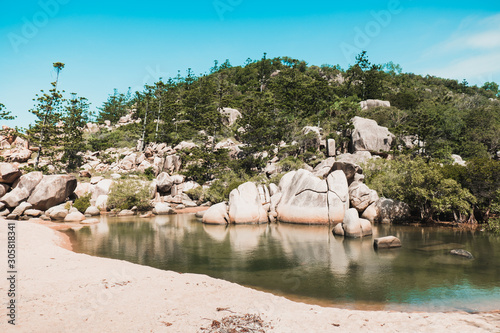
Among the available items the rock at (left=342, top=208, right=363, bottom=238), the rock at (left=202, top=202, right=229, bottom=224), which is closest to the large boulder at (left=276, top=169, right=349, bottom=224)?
the rock at (left=342, top=208, right=363, bottom=238)

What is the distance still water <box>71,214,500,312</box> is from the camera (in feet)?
35.4

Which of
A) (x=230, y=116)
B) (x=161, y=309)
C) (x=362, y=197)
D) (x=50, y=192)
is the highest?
(x=230, y=116)

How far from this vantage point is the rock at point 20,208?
99.5 feet

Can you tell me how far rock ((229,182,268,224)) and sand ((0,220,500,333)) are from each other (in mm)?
16469

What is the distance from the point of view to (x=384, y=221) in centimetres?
2734

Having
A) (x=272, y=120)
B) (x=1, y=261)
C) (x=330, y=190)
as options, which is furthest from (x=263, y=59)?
(x=1, y=261)

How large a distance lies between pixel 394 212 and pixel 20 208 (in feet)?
123

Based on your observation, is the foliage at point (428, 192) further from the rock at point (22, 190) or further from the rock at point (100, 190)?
the rock at point (22, 190)

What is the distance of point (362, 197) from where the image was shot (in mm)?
28359

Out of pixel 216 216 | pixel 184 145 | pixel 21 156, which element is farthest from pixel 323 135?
pixel 21 156

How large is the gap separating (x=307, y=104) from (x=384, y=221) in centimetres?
3451

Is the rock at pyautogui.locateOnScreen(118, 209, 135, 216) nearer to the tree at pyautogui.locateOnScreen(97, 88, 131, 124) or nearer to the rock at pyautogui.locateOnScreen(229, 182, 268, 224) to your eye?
the rock at pyautogui.locateOnScreen(229, 182, 268, 224)

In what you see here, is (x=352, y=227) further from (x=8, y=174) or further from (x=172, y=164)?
(x=8, y=174)

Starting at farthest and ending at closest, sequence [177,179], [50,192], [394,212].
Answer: [177,179] → [50,192] → [394,212]
